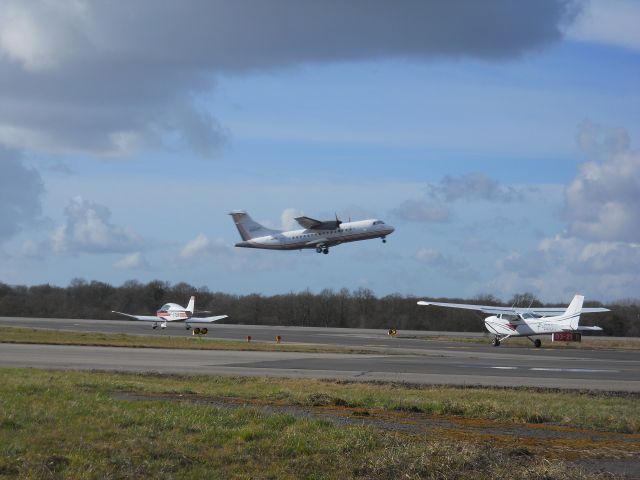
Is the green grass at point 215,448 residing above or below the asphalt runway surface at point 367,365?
below

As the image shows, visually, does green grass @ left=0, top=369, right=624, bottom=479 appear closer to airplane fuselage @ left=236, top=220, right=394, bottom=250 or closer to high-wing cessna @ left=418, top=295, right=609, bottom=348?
high-wing cessna @ left=418, top=295, right=609, bottom=348

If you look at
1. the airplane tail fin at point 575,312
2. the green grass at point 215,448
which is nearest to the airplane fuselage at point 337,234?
the airplane tail fin at point 575,312

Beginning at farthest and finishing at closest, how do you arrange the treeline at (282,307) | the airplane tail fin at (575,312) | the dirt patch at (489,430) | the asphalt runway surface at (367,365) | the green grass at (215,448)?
the treeline at (282,307) < the airplane tail fin at (575,312) < the asphalt runway surface at (367,365) < the dirt patch at (489,430) < the green grass at (215,448)

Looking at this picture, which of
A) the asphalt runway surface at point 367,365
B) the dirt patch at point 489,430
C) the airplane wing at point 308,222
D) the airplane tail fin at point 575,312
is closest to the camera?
the dirt patch at point 489,430

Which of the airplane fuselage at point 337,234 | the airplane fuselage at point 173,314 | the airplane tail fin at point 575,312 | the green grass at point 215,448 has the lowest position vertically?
the green grass at point 215,448

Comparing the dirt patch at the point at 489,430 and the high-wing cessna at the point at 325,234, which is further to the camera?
the high-wing cessna at the point at 325,234

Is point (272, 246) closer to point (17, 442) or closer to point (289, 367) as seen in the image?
point (289, 367)

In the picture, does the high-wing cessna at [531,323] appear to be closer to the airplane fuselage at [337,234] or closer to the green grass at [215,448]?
the airplane fuselage at [337,234]

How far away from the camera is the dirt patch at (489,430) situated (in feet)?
38.6

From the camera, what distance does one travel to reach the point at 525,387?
2533 centimetres

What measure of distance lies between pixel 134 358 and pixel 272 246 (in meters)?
43.4

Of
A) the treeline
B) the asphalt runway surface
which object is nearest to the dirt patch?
the asphalt runway surface

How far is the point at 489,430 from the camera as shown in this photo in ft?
48.0

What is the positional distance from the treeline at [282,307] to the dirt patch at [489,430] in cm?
9496
